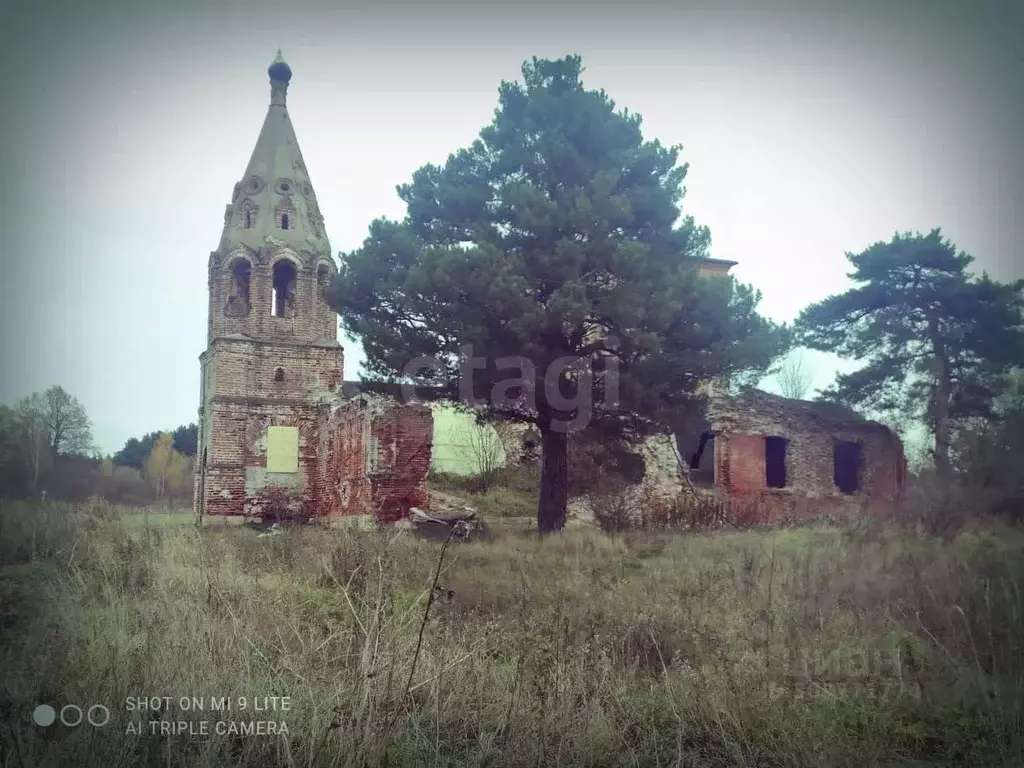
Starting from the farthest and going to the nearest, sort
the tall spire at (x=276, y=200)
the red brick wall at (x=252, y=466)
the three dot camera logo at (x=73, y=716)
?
the tall spire at (x=276, y=200) → the red brick wall at (x=252, y=466) → the three dot camera logo at (x=73, y=716)

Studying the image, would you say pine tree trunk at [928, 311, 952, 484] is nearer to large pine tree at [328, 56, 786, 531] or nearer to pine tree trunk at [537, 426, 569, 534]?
large pine tree at [328, 56, 786, 531]

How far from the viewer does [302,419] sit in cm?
2530

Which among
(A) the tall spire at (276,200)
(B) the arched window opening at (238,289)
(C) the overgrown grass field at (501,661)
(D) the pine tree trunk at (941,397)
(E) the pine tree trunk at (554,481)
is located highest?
(A) the tall spire at (276,200)

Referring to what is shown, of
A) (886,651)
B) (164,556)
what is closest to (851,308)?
(886,651)

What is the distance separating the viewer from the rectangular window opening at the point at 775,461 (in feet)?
75.2

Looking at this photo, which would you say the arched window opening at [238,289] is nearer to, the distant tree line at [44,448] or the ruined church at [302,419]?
the ruined church at [302,419]

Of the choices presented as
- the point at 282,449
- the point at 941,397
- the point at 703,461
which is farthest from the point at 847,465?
the point at 282,449

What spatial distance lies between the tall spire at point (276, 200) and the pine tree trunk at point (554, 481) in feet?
48.4

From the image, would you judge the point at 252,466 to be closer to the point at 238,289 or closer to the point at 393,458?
the point at 238,289

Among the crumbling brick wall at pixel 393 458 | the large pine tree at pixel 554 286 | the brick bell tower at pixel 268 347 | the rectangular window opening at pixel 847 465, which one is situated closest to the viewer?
the large pine tree at pixel 554 286

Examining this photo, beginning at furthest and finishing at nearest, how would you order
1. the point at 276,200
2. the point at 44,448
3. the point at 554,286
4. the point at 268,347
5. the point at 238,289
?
the point at 276,200, the point at 238,289, the point at 268,347, the point at 554,286, the point at 44,448

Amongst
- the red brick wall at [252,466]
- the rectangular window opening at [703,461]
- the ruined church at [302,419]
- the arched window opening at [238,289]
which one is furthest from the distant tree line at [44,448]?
the rectangular window opening at [703,461]

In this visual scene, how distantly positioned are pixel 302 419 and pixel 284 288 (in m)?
4.75

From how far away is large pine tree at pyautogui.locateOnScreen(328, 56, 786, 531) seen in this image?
12844 mm
